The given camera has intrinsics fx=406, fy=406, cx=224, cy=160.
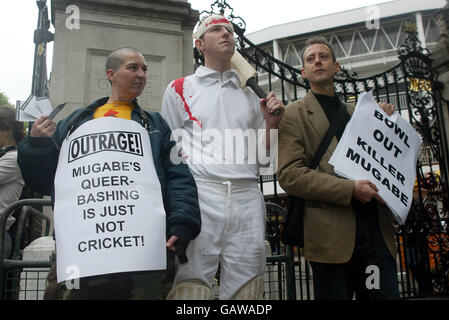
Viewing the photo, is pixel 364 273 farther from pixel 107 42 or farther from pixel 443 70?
pixel 443 70

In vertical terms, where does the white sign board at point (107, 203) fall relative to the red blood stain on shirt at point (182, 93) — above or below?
below

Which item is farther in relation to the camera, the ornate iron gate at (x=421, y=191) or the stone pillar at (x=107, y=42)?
the ornate iron gate at (x=421, y=191)

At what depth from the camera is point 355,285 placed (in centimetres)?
251

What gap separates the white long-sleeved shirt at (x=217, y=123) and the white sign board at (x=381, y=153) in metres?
0.53

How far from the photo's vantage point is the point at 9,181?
346 cm

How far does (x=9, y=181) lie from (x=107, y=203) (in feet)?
6.02

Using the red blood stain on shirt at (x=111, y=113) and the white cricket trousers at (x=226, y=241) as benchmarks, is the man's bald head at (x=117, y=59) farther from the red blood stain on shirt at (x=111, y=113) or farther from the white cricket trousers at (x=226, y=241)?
the white cricket trousers at (x=226, y=241)

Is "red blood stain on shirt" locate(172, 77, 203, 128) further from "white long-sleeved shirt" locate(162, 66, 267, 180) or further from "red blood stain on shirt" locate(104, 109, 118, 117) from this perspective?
"red blood stain on shirt" locate(104, 109, 118, 117)

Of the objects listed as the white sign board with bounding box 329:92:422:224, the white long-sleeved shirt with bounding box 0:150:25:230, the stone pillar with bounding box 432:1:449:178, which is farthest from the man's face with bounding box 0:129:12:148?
the stone pillar with bounding box 432:1:449:178

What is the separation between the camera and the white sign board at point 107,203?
201 centimetres

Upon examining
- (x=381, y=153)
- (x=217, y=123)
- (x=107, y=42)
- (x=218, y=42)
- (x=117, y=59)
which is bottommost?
(x=381, y=153)

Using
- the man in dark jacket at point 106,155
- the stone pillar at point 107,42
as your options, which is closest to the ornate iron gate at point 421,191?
the stone pillar at point 107,42

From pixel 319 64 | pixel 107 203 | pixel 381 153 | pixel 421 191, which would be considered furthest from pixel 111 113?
pixel 421 191

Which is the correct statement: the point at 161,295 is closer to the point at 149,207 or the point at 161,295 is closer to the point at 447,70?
the point at 149,207
